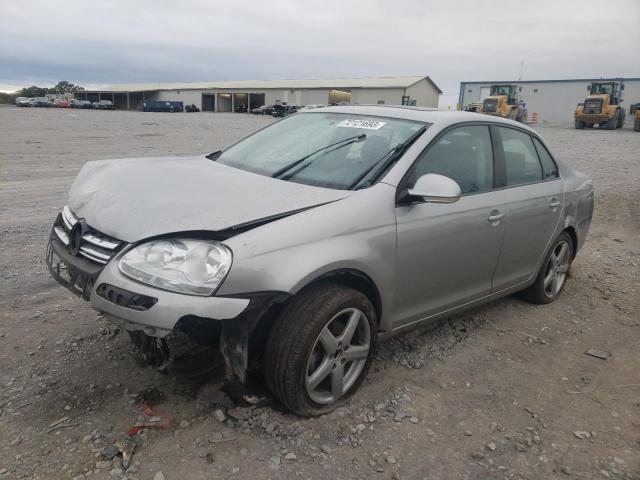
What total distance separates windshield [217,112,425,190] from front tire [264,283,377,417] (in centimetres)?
69

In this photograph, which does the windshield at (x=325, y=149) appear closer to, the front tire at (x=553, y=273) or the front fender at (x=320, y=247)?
the front fender at (x=320, y=247)

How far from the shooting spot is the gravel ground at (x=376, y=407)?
2.43 metres

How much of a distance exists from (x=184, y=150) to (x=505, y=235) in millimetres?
11827

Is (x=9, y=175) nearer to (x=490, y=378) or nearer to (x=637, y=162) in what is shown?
(x=490, y=378)

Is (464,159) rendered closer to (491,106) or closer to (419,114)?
(419,114)

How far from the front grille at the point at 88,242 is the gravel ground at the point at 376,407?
82cm

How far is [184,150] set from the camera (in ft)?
46.2

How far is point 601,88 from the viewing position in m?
34.8

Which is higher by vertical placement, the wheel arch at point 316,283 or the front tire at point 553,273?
the wheel arch at point 316,283

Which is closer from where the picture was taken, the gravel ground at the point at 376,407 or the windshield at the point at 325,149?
the gravel ground at the point at 376,407

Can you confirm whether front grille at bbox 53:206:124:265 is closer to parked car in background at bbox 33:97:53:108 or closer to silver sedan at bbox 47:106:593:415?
silver sedan at bbox 47:106:593:415

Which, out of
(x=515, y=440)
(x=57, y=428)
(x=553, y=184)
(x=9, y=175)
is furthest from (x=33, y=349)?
(x=9, y=175)

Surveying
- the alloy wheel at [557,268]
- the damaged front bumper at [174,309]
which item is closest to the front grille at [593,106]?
the alloy wheel at [557,268]

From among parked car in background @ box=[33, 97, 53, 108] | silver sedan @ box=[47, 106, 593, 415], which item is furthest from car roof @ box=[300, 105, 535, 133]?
parked car in background @ box=[33, 97, 53, 108]
